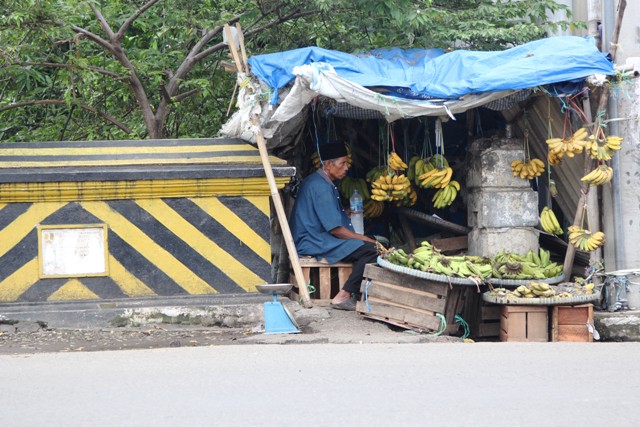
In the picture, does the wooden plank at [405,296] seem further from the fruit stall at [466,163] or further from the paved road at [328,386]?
the paved road at [328,386]

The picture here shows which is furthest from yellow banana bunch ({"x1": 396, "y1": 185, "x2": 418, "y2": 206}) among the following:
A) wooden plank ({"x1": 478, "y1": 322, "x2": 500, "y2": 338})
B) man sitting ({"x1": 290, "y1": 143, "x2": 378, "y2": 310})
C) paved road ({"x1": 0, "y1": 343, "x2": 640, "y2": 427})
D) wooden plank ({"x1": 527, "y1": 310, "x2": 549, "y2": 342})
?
paved road ({"x1": 0, "y1": 343, "x2": 640, "y2": 427})

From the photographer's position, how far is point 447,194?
838 centimetres

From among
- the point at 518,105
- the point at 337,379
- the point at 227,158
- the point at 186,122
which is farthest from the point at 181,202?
the point at 186,122

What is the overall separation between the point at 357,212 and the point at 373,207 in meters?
0.37

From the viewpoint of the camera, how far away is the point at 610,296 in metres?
7.31

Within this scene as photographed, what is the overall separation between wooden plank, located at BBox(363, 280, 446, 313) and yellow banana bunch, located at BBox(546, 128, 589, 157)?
1456 millimetres

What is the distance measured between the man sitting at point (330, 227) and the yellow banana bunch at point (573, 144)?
1810 millimetres

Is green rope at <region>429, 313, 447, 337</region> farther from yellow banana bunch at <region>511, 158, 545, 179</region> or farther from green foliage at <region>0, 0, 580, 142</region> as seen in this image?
green foliage at <region>0, 0, 580, 142</region>

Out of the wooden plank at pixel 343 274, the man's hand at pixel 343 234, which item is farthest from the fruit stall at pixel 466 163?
the wooden plank at pixel 343 274

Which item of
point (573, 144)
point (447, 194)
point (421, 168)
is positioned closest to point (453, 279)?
point (573, 144)

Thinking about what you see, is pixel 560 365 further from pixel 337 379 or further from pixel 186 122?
pixel 186 122

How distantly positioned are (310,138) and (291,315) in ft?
7.96

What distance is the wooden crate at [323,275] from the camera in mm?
8172

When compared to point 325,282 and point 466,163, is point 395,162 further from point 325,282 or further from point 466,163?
point 325,282
